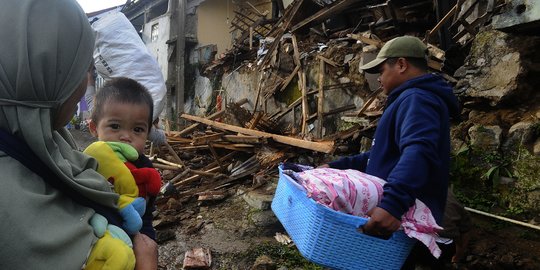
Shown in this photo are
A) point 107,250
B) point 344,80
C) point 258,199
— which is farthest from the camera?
point 344,80

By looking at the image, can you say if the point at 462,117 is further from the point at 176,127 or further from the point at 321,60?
the point at 176,127

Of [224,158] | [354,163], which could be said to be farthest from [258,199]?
[354,163]

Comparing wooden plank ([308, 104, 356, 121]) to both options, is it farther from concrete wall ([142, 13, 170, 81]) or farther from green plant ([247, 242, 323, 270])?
concrete wall ([142, 13, 170, 81])

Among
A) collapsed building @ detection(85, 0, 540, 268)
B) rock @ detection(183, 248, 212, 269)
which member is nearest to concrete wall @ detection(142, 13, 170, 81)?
collapsed building @ detection(85, 0, 540, 268)

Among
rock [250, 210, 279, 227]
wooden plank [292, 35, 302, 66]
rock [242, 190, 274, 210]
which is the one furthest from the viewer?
wooden plank [292, 35, 302, 66]

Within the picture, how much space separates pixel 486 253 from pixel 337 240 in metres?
2.02

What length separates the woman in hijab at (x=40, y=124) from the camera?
3.16ft

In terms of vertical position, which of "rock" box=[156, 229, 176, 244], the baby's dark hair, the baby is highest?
the baby's dark hair

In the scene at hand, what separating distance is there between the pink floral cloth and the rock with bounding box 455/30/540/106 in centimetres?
261

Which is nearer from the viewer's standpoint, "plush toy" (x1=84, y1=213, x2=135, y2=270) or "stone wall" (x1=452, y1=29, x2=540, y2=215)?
"plush toy" (x1=84, y1=213, x2=135, y2=270)

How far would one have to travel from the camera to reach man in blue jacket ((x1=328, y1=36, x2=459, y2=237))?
6.12 ft

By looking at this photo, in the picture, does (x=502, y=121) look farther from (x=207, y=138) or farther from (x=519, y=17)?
(x=207, y=138)

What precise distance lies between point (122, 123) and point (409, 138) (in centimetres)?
147

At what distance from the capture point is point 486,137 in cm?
378
